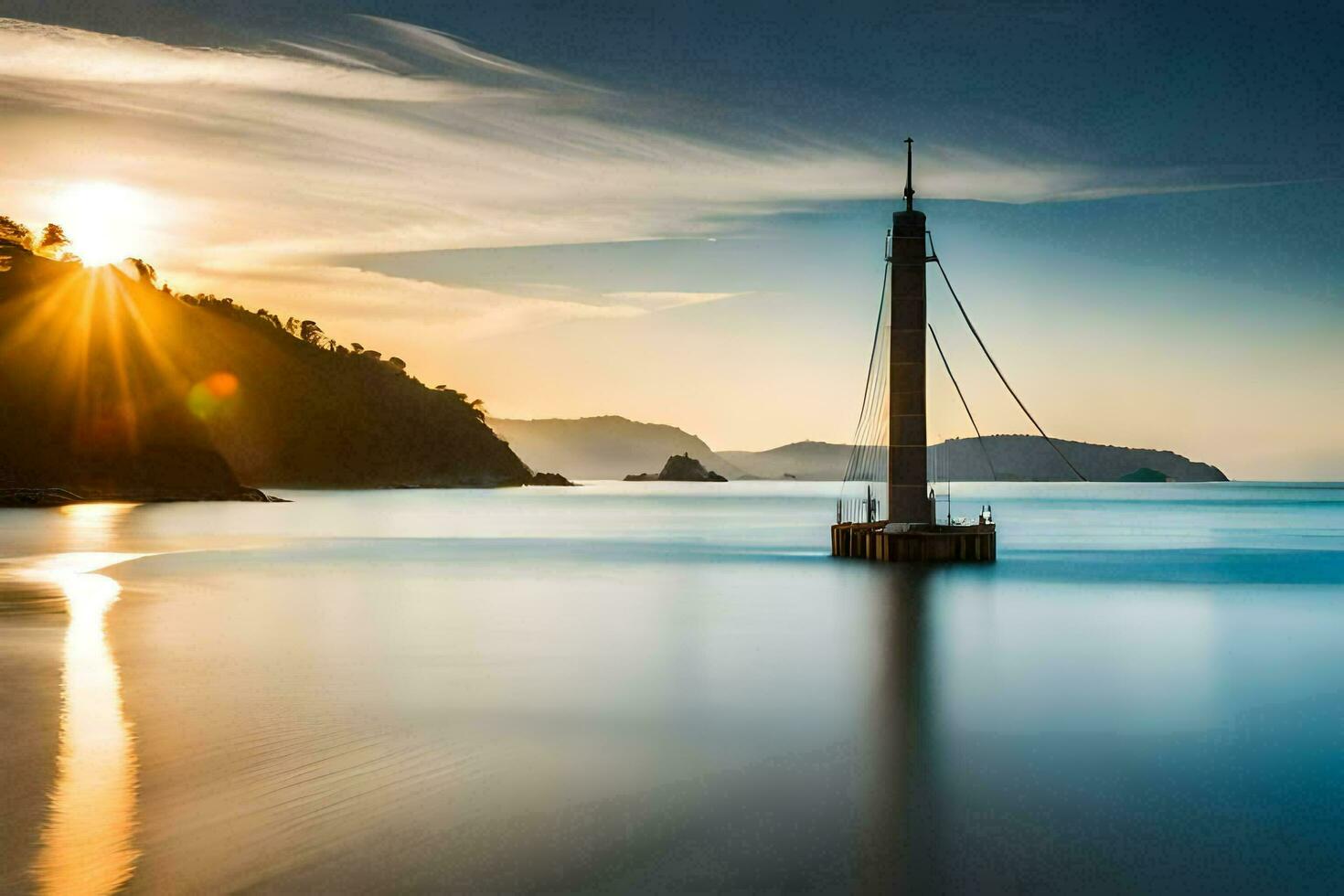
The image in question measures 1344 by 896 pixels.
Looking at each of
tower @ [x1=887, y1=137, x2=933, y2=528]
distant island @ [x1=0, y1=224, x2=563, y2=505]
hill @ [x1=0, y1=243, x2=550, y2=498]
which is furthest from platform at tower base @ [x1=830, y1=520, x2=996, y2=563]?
hill @ [x1=0, y1=243, x2=550, y2=498]

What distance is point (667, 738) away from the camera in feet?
45.4

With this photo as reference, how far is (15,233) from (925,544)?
491 ft

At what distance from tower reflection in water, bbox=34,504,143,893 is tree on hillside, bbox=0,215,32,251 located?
483 ft

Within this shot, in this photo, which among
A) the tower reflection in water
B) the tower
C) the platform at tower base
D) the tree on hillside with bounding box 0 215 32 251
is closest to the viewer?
the tower reflection in water

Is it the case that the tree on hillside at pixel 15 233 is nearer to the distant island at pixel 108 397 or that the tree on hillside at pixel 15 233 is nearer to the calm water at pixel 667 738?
the distant island at pixel 108 397

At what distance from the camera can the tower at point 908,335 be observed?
35969 millimetres

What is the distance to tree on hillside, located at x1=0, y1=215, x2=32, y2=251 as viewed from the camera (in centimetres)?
15016

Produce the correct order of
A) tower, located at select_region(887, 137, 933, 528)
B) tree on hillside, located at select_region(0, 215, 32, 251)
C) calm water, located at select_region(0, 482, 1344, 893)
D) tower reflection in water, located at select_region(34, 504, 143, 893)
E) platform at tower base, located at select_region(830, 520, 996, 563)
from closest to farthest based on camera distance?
tower reflection in water, located at select_region(34, 504, 143, 893) < calm water, located at select_region(0, 482, 1344, 893) < tower, located at select_region(887, 137, 933, 528) < platform at tower base, located at select_region(830, 520, 996, 563) < tree on hillside, located at select_region(0, 215, 32, 251)

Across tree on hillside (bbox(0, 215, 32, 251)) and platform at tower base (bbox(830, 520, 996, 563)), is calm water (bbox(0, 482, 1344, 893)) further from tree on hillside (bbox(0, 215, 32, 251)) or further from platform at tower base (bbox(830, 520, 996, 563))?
tree on hillside (bbox(0, 215, 32, 251))

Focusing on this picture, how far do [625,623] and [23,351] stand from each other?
404ft

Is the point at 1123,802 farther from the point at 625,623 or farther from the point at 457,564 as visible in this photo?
the point at 457,564

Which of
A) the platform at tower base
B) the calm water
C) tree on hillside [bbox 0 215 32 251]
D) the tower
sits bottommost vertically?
the calm water

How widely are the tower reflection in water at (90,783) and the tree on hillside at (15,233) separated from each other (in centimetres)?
14727

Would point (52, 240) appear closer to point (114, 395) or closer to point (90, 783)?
point (114, 395)
